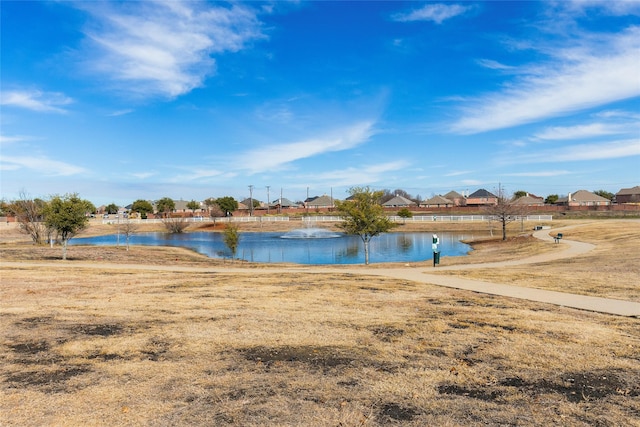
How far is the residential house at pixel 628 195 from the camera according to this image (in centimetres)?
12754

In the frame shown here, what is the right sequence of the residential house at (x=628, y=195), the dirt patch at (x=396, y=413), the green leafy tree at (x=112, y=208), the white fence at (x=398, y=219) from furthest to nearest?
the green leafy tree at (x=112, y=208)
the residential house at (x=628, y=195)
the white fence at (x=398, y=219)
the dirt patch at (x=396, y=413)

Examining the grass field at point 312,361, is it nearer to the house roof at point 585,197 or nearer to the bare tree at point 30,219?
the bare tree at point 30,219

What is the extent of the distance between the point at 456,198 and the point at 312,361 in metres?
157

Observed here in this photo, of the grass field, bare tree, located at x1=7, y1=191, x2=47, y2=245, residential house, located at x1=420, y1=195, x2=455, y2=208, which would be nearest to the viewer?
the grass field

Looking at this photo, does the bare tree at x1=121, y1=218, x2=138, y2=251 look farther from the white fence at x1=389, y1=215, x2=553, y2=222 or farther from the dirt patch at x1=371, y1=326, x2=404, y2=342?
the white fence at x1=389, y1=215, x2=553, y2=222

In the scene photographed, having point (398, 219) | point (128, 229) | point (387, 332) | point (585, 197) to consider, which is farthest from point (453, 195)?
point (387, 332)

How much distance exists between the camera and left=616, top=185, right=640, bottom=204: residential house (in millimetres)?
127544

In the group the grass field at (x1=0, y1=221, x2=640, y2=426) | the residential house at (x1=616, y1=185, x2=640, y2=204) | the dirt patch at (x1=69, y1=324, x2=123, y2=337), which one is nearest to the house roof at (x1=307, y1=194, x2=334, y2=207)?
the residential house at (x1=616, y1=185, x2=640, y2=204)

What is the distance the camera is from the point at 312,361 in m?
7.14

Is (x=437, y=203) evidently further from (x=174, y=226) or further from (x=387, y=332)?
(x=387, y=332)

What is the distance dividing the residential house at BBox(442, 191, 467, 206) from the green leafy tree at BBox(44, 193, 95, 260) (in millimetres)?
128509

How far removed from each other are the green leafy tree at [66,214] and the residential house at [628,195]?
14507cm

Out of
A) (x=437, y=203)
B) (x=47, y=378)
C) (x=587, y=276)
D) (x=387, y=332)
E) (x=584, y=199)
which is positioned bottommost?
(x=587, y=276)

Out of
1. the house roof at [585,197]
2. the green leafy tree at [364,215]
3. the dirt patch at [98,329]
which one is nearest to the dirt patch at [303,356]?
the dirt patch at [98,329]
